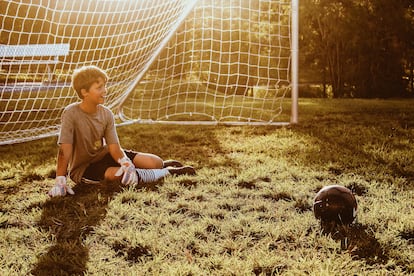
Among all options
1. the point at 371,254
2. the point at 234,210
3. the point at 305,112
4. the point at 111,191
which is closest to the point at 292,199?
the point at 234,210

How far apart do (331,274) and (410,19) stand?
41.2ft

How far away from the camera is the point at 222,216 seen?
9.86ft

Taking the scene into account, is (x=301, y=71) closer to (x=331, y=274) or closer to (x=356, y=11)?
(x=356, y=11)

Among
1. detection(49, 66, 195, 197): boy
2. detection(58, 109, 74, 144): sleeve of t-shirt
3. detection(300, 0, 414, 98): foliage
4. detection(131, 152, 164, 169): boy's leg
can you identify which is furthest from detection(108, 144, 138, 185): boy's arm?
detection(300, 0, 414, 98): foliage

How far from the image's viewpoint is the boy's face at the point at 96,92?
11.7 ft

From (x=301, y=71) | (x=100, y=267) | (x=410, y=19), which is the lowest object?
(x=100, y=267)

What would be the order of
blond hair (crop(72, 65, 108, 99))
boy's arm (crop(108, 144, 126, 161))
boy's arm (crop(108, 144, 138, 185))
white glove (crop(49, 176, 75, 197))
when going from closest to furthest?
white glove (crop(49, 176, 75, 197)) → blond hair (crop(72, 65, 108, 99)) → boy's arm (crop(108, 144, 138, 185)) → boy's arm (crop(108, 144, 126, 161))

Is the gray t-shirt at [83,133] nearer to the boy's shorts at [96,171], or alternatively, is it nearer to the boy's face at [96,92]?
the boy's shorts at [96,171]

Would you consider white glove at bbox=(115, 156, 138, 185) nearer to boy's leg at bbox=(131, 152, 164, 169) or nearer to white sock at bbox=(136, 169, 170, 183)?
white sock at bbox=(136, 169, 170, 183)

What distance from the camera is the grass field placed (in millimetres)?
2334

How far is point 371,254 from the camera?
7.86 ft

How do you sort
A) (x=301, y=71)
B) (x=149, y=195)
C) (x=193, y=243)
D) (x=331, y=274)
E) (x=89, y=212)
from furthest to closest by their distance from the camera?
(x=301, y=71) < (x=149, y=195) < (x=89, y=212) < (x=193, y=243) < (x=331, y=274)

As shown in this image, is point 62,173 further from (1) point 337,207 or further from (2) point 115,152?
(1) point 337,207

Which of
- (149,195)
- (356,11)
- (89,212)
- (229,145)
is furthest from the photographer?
(356,11)
